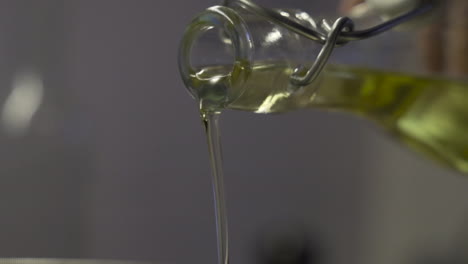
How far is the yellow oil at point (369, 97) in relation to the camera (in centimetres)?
28

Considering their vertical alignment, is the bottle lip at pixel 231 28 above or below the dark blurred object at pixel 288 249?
above

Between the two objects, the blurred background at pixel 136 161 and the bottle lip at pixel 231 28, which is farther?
the blurred background at pixel 136 161

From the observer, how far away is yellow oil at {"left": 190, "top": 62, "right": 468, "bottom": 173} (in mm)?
284

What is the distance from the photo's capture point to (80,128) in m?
0.88

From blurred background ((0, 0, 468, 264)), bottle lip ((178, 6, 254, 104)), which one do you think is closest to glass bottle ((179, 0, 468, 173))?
bottle lip ((178, 6, 254, 104))

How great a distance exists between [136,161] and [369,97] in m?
0.54

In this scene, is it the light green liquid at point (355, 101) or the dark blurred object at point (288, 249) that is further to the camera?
the dark blurred object at point (288, 249)

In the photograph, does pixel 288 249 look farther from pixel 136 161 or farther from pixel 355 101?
pixel 355 101

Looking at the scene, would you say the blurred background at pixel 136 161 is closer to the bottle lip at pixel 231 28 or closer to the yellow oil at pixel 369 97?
the yellow oil at pixel 369 97

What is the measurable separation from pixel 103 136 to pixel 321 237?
318mm

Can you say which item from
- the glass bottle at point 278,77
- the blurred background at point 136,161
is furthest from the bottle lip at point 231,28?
the blurred background at point 136,161

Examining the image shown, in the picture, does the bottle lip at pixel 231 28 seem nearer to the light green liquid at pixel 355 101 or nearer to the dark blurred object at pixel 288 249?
the light green liquid at pixel 355 101

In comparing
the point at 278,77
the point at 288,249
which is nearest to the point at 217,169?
the point at 278,77

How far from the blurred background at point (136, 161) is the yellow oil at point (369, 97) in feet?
1.31
